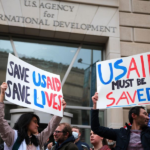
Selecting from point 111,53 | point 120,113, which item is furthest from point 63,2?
point 120,113

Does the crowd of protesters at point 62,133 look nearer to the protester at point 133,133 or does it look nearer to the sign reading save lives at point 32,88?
the protester at point 133,133

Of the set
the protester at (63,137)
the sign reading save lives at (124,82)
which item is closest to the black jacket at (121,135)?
the sign reading save lives at (124,82)

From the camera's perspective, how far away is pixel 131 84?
4.73 metres

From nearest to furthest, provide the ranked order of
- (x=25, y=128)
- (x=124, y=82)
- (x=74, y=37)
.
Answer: (x=25, y=128)
(x=124, y=82)
(x=74, y=37)

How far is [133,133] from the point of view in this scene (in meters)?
4.04

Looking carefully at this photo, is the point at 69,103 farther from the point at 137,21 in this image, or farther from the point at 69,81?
the point at 137,21

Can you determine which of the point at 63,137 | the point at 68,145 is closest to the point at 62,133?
the point at 63,137

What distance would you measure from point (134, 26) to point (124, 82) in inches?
192

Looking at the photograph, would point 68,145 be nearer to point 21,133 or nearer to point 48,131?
point 48,131

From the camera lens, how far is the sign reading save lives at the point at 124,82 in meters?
4.56

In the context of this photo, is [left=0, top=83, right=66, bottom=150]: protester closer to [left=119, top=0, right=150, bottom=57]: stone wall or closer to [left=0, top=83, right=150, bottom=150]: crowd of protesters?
[left=0, top=83, right=150, bottom=150]: crowd of protesters

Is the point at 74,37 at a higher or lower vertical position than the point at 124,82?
higher

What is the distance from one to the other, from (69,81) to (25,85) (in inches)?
172

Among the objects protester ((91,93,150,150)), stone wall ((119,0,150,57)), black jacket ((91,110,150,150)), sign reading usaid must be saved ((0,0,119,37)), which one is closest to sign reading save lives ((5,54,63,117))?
black jacket ((91,110,150,150))
